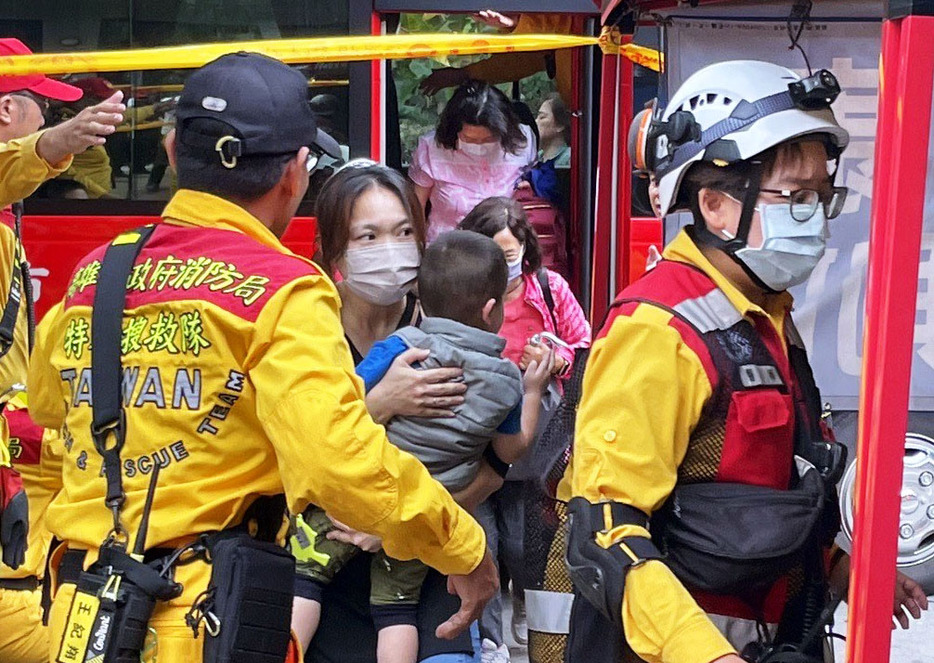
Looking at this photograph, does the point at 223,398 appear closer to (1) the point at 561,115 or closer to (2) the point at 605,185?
(2) the point at 605,185

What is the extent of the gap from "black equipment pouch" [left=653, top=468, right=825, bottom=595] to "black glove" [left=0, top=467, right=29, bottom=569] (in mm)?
2547

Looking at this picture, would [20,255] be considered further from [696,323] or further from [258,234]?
[696,323]

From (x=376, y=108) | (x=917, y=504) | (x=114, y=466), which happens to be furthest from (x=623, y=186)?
(x=376, y=108)

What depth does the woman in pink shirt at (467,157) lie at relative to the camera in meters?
7.02

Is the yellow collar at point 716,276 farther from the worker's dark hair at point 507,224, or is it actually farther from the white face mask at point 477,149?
the white face mask at point 477,149

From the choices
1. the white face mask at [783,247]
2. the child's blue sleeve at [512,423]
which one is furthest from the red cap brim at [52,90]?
the white face mask at [783,247]

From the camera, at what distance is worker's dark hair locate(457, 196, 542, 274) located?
5688 mm

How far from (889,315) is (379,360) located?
5.24ft

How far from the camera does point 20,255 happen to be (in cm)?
500

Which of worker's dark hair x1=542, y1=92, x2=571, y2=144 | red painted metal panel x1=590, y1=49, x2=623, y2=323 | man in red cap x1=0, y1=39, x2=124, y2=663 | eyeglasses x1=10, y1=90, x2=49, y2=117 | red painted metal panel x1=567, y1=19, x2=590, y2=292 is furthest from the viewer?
worker's dark hair x1=542, y1=92, x2=571, y2=144

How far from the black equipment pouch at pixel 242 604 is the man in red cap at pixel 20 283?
1.56m

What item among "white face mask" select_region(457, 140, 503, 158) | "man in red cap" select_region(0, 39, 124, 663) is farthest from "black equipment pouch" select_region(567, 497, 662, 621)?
"white face mask" select_region(457, 140, 503, 158)

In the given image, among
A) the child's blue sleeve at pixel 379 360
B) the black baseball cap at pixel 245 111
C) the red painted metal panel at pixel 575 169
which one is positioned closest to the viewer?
the black baseball cap at pixel 245 111

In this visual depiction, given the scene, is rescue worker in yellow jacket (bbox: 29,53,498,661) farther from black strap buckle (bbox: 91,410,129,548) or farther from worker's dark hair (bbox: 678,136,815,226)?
worker's dark hair (bbox: 678,136,815,226)
